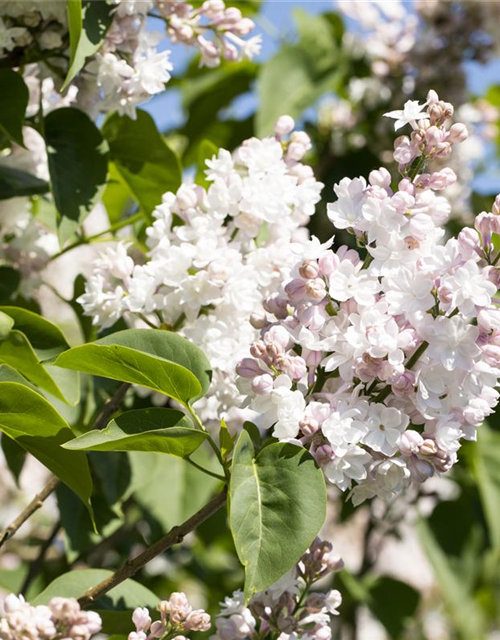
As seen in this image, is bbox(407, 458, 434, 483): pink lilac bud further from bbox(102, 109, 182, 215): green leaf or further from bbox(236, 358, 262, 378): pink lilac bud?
bbox(102, 109, 182, 215): green leaf

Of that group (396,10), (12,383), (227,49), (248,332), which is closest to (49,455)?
(12,383)

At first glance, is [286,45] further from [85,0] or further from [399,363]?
[399,363]

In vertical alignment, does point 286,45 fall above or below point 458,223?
above

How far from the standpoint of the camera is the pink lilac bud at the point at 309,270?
0.82 m

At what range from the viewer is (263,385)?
0.80m

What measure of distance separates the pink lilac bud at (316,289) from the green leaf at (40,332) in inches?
12.5

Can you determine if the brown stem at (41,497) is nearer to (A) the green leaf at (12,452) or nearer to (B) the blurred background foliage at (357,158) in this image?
(A) the green leaf at (12,452)

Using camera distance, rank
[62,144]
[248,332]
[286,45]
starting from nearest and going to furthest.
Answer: [248,332], [62,144], [286,45]

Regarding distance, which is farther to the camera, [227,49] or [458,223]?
[458,223]

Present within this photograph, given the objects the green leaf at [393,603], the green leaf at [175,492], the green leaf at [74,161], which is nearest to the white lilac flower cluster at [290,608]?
the green leaf at [74,161]

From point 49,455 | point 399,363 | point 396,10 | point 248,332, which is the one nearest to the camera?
point 399,363

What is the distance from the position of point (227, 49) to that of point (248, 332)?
416 mm

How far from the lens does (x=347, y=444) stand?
2.53 feet

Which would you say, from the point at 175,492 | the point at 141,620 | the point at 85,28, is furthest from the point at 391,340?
the point at 175,492
